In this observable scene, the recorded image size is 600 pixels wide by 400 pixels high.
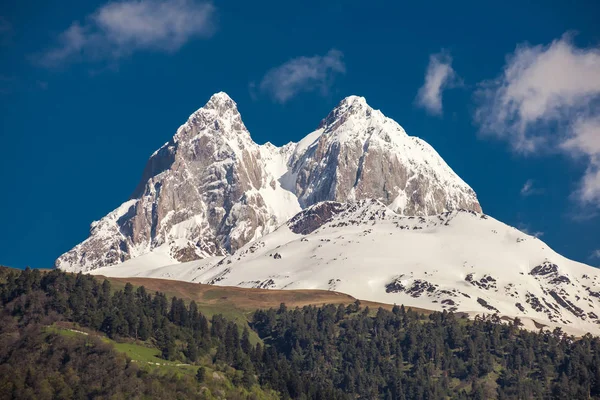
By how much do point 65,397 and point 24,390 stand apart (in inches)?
317

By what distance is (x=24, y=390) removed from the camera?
196 meters

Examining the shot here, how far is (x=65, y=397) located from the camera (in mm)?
198125
